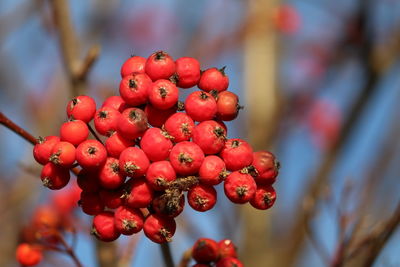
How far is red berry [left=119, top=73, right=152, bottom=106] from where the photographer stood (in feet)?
6.45

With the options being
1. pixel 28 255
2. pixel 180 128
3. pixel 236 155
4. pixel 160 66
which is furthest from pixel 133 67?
pixel 28 255

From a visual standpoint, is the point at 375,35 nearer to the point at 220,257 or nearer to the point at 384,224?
the point at 384,224

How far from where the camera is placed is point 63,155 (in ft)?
6.20

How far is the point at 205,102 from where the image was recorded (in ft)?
6.48

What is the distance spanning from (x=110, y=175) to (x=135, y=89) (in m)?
0.35

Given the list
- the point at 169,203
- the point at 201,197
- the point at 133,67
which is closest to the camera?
the point at 169,203

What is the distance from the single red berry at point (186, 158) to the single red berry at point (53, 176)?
451 millimetres

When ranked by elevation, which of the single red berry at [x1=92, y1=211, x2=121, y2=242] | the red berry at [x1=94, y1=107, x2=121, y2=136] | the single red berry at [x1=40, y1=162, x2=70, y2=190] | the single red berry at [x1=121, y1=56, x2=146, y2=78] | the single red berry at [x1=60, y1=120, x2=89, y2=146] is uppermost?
the single red berry at [x1=121, y1=56, x2=146, y2=78]

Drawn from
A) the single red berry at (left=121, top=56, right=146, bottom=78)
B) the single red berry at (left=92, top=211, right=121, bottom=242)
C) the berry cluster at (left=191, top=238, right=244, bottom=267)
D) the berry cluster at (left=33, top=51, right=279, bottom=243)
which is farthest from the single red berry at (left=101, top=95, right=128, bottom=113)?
the berry cluster at (left=191, top=238, right=244, bottom=267)

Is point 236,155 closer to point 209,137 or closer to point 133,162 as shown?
point 209,137

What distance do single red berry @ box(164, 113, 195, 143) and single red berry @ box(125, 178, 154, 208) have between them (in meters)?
0.21

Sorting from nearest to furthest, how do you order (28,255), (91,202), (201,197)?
1. (201,197)
2. (91,202)
3. (28,255)

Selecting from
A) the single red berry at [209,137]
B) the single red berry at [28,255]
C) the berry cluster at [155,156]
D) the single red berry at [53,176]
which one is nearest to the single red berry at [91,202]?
the berry cluster at [155,156]

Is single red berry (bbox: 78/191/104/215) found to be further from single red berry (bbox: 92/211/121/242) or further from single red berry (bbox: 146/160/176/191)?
single red berry (bbox: 146/160/176/191)
